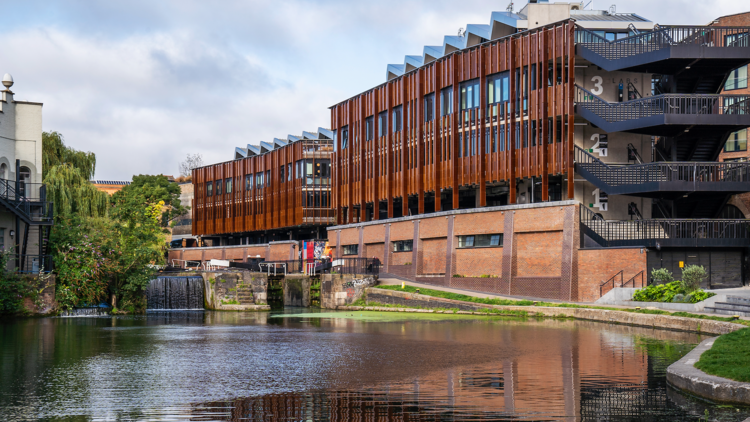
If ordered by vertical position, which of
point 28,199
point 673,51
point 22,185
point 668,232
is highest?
point 673,51

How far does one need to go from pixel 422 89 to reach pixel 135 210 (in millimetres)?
21884

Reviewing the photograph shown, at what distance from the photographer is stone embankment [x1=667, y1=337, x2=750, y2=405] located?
1217 centimetres

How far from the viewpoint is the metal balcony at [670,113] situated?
37969 millimetres

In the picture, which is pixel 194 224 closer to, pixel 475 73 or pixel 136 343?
pixel 475 73

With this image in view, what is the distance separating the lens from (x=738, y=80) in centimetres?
5825

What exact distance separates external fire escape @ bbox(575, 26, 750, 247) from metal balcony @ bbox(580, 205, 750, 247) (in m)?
0.05

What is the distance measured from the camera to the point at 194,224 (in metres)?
95.2

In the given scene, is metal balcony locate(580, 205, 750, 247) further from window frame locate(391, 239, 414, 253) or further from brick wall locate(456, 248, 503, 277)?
window frame locate(391, 239, 414, 253)

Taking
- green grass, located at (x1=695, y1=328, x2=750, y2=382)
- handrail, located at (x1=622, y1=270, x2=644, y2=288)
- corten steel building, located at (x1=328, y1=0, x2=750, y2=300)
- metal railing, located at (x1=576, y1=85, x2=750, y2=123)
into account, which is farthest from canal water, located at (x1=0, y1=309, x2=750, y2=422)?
metal railing, located at (x1=576, y1=85, x2=750, y2=123)

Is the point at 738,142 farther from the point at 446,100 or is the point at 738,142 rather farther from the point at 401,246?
the point at 401,246

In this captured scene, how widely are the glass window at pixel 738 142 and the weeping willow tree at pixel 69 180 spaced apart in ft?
152

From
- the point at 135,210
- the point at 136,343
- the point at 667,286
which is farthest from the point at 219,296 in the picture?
the point at 667,286

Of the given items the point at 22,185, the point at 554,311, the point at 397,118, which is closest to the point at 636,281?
the point at 554,311

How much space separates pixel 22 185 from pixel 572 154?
30.1 m
